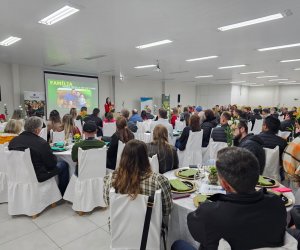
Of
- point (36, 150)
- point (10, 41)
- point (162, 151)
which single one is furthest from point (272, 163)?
point (10, 41)

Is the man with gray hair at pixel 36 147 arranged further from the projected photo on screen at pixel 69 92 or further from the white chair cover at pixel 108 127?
the projected photo on screen at pixel 69 92

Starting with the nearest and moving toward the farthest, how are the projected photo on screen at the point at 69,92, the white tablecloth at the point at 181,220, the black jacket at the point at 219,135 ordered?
1. the white tablecloth at the point at 181,220
2. the black jacket at the point at 219,135
3. the projected photo on screen at the point at 69,92

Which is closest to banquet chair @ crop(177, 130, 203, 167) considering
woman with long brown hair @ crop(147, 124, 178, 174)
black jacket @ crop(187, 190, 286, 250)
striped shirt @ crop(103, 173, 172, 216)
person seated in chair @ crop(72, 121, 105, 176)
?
woman with long brown hair @ crop(147, 124, 178, 174)

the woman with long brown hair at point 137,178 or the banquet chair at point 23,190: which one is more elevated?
the woman with long brown hair at point 137,178

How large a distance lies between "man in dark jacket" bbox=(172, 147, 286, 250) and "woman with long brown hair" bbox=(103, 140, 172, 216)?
0.47 meters

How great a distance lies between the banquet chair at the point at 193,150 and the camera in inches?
175

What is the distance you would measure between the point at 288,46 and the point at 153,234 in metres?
6.15

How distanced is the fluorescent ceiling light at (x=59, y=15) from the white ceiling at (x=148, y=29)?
0.30 feet

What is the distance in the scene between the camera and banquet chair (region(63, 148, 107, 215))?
→ 9.36 feet

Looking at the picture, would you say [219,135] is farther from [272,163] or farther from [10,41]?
[10,41]

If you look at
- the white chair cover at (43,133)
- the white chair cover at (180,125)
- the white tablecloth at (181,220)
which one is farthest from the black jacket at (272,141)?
the white chair cover at (43,133)

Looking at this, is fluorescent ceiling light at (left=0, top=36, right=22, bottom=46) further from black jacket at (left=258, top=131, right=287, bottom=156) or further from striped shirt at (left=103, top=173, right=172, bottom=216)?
black jacket at (left=258, top=131, right=287, bottom=156)

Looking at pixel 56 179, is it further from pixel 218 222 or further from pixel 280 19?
pixel 280 19

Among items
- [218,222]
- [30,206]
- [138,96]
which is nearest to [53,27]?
[30,206]
